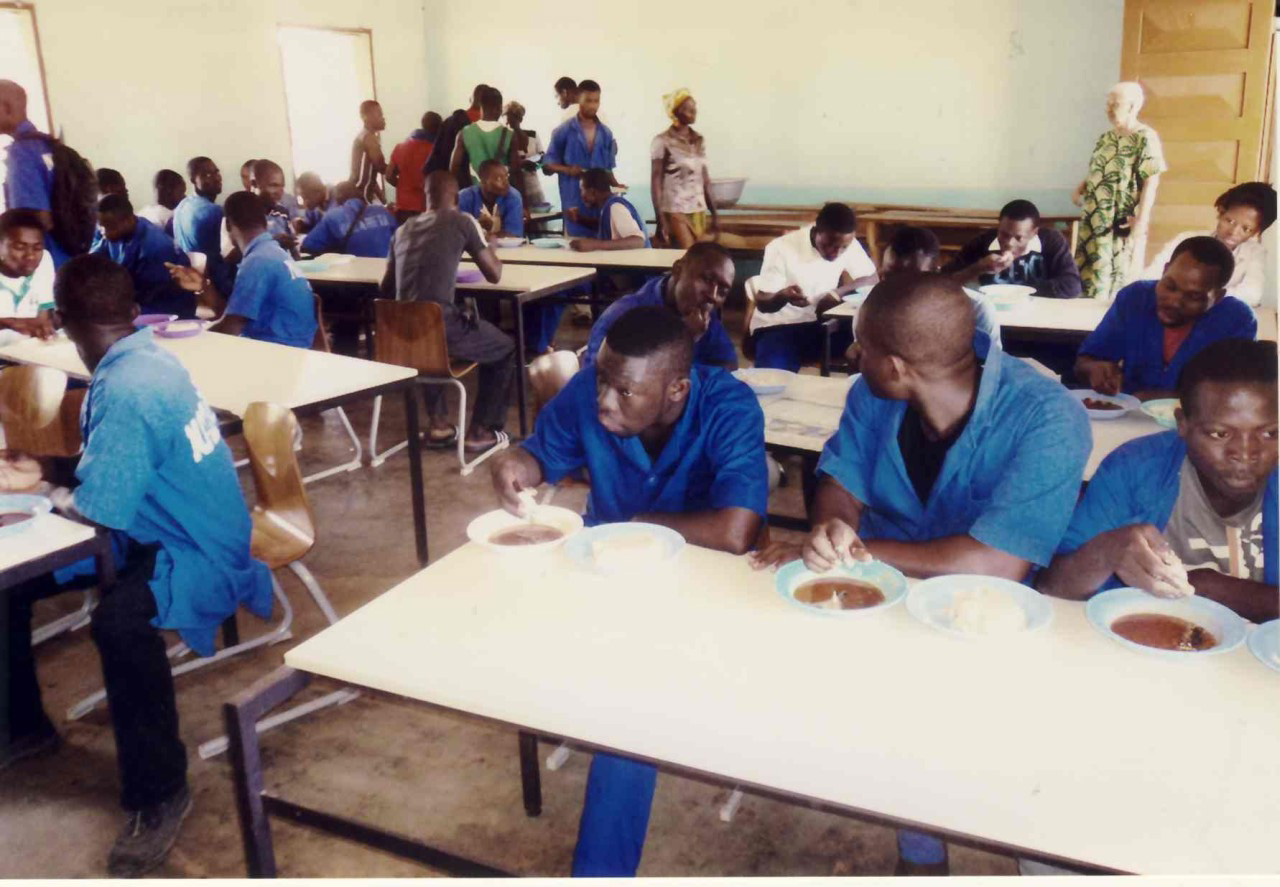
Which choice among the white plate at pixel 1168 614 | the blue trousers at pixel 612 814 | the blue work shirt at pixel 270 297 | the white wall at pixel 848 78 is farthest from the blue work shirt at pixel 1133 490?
the white wall at pixel 848 78

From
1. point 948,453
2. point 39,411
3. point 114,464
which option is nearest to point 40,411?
point 39,411

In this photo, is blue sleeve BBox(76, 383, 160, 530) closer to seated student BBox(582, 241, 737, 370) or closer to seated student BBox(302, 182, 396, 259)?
seated student BBox(582, 241, 737, 370)

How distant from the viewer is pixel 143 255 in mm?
4438

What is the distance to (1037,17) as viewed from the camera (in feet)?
22.3

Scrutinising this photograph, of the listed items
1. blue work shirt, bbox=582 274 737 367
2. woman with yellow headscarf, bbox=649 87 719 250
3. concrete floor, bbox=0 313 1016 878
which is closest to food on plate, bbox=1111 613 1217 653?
concrete floor, bbox=0 313 1016 878

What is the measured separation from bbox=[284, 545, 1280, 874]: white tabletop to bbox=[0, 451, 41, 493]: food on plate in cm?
109

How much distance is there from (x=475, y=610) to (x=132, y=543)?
109cm

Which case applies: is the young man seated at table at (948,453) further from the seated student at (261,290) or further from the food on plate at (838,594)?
the seated student at (261,290)

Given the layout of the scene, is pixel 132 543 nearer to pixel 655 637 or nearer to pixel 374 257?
pixel 655 637

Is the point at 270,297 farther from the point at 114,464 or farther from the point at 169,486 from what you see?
the point at 114,464

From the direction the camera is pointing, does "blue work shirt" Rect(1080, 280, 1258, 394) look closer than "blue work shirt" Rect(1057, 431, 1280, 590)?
No

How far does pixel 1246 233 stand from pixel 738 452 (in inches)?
102

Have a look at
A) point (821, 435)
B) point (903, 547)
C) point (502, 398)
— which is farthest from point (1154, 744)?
point (502, 398)

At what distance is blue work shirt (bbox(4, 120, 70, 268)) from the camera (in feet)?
15.1
